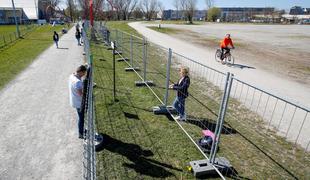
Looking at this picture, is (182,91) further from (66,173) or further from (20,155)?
(20,155)

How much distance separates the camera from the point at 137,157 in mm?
5312

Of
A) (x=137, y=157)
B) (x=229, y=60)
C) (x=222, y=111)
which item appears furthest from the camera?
(x=229, y=60)

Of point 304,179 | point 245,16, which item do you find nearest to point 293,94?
point 304,179

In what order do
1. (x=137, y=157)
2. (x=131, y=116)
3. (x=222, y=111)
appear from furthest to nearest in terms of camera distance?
(x=131, y=116)
(x=137, y=157)
(x=222, y=111)

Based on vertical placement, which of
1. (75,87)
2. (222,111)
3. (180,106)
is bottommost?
(180,106)

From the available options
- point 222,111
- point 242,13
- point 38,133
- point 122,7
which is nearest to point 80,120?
point 38,133

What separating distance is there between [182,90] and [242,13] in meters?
183

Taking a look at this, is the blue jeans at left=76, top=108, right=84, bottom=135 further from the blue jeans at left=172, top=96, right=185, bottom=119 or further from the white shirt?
the blue jeans at left=172, top=96, right=185, bottom=119

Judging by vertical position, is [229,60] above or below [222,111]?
below

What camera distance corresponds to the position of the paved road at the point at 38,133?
4.91 metres

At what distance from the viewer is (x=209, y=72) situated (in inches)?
531

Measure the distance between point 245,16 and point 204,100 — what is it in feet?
561

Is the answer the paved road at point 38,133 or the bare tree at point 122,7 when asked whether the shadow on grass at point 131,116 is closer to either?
the paved road at point 38,133

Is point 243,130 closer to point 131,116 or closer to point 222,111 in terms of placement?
point 222,111
